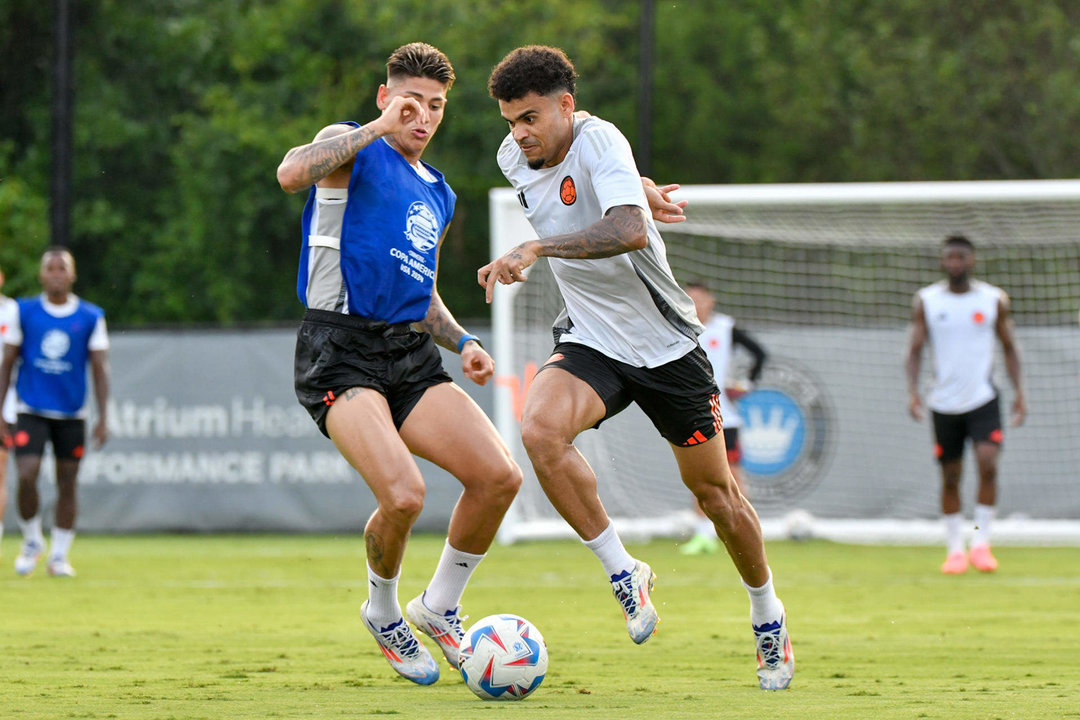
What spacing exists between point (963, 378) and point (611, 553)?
657 cm

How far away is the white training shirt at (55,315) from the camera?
1152cm

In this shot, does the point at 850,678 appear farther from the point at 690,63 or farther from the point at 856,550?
the point at 690,63

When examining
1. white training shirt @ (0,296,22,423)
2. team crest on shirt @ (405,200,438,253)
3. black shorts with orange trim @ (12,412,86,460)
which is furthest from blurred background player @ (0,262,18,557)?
team crest on shirt @ (405,200,438,253)

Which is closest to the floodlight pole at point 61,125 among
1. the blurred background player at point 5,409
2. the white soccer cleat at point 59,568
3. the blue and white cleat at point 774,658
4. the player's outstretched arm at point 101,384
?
the blurred background player at point 5,409

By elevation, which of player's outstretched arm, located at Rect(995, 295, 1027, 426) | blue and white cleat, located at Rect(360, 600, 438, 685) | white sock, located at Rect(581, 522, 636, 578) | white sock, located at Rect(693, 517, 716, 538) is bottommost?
white sock, located at Rect(693, 517, 716, 538)

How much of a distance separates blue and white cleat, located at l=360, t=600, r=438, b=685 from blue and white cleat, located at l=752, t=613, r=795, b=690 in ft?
4.24

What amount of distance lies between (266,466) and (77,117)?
15.1m

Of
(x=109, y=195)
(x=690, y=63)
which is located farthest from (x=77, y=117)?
(x=690, y=63)

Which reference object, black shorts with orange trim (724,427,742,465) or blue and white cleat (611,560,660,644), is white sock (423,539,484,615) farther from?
black shorts with orange trim (724,427,742,465)

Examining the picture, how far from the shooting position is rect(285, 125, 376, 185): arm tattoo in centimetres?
549

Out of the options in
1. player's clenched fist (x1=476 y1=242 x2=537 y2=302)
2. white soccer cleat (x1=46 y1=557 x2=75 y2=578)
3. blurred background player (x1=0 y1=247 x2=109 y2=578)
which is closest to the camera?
player's clenched fist (x1=476 y1=242 x2=537 y2=302)

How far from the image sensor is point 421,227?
19.6 ft

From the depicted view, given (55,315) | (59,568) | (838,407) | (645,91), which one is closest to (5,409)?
(55,315)

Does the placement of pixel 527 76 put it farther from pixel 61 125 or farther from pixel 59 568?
pixel 61 125
